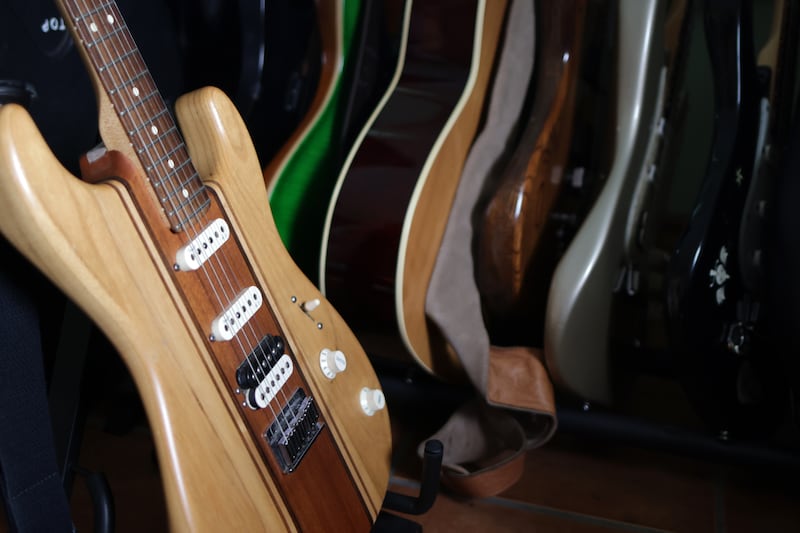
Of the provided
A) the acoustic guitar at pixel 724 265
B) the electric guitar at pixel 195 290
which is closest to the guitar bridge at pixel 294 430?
the electric guitar at pixel 195 290

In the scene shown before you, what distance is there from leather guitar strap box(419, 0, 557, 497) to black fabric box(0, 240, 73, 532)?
1.55 ft

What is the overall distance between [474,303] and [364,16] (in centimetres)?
43

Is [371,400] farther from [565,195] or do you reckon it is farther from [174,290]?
[565,195]

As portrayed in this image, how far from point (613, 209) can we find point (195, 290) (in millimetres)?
550

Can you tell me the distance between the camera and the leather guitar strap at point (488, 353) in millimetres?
1024

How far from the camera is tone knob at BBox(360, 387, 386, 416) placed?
891 millimetres

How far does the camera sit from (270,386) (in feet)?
2.41

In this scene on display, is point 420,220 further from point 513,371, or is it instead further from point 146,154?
point 146,154

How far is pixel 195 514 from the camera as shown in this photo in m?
0.63

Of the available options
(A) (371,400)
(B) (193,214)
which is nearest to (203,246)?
(B) (193,214)

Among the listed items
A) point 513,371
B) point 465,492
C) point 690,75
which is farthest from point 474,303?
point 690,75

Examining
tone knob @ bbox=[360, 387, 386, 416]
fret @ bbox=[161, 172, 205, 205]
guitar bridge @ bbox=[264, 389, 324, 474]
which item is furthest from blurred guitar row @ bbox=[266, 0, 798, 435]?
fret @ bbox=[161, 172, 205, 205]

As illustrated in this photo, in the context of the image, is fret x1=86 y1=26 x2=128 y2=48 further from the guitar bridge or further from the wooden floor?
the wooden floor

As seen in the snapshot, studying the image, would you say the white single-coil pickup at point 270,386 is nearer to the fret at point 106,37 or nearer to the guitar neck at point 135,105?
the guitar neck at point 135,105
